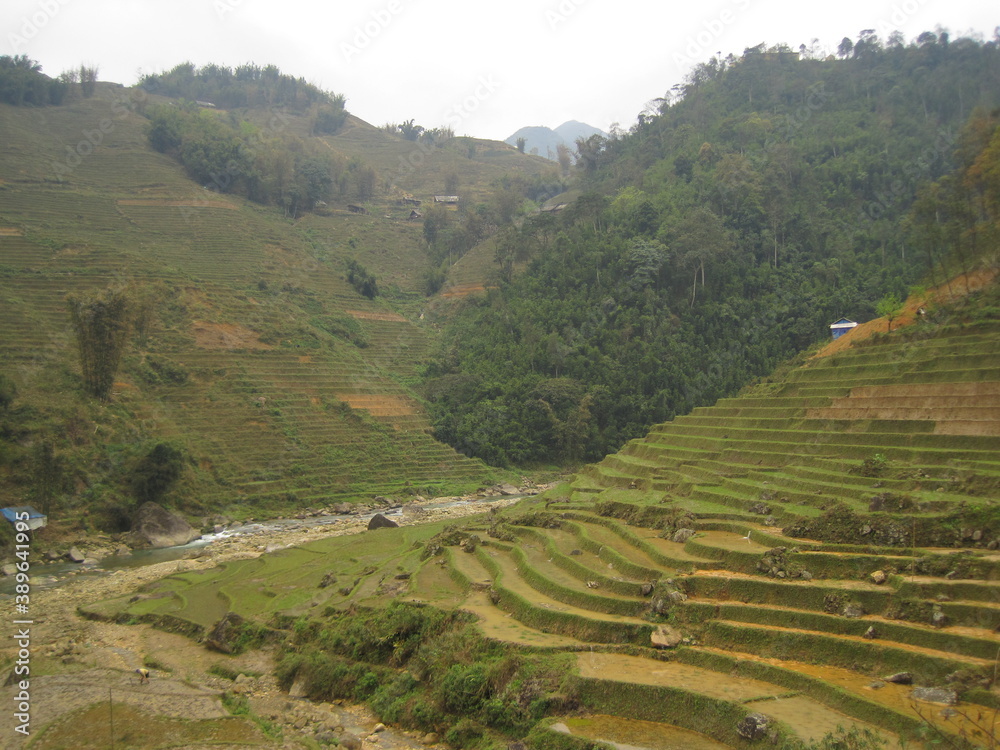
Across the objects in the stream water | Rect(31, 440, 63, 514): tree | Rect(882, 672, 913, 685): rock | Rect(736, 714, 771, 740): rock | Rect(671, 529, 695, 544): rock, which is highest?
Rect(882, 672, 913, 685): rock

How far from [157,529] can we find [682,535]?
59.0 ft

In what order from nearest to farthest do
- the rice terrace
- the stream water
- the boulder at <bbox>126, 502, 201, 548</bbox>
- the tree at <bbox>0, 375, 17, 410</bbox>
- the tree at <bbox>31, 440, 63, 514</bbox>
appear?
the rice terrace → the stream water → the tree at <bbox>31, 440, 63, 514</bbox> → the boulder at <bbox>126, 502, 201, 548</bbox> → the tree at <bbox>0, 375, 17, 410</bbox>

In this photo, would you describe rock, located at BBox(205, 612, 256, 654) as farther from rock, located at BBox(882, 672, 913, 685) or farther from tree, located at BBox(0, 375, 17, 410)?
tree, located at BBox(0, 375, 17, 410)

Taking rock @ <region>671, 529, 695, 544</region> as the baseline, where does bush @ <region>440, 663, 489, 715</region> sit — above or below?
below

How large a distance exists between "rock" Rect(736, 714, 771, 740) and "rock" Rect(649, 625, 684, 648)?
1912mm

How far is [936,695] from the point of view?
700 cm

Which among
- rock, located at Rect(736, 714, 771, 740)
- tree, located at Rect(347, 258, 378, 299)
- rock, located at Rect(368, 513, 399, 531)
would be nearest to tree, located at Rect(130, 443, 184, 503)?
rock, located at Rect(368, 513, 399, 531)

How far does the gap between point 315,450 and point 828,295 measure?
29.6m

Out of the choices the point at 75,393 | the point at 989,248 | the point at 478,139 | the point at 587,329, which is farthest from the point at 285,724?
the point at 478,139

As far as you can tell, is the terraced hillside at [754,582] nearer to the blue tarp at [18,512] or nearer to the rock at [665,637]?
the rock at [665,637]

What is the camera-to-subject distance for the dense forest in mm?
37875

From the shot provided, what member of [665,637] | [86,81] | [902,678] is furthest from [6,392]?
[86,81]

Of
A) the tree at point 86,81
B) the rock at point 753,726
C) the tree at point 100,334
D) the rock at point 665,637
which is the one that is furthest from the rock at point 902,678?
the tree at point 86,81

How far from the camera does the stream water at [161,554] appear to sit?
58.8 ft
